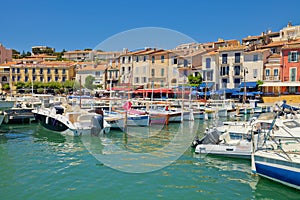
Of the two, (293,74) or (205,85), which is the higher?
(293,74)

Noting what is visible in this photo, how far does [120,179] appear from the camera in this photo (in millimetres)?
10797

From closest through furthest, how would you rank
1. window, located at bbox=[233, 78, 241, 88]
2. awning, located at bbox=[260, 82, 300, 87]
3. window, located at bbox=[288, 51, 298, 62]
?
awning, located at bbox=[260, 82, 300, 87]
window, located at bbox=[288, 51, 298, 62]
window, located at bbox=[233, 78, 241, 88]

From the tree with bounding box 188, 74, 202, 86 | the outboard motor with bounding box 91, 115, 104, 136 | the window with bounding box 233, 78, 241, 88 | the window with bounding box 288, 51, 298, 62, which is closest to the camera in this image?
the outboard motor with bounding box 91, 115, 104, 136

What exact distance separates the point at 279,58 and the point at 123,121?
32663mm

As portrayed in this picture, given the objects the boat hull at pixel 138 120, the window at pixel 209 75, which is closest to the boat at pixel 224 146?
the boat hull at pixel 138 120

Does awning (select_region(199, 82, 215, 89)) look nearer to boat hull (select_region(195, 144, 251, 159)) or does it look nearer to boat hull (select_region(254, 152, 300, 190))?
boat hull (select_region(195, 144, 251, 159))

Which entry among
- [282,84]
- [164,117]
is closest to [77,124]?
[164,117]

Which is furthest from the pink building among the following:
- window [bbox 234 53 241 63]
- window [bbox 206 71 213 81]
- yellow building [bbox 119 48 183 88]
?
yellow building [bbox 119 48 183 88]

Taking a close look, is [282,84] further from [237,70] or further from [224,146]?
[224,146]

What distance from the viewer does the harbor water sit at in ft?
31.3

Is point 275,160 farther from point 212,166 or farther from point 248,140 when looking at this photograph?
point 248,140

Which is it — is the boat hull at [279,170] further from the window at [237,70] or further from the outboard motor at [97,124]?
the window at [237,70]

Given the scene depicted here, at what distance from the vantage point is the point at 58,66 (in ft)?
240

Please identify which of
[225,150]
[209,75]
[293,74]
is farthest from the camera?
[209,75]
